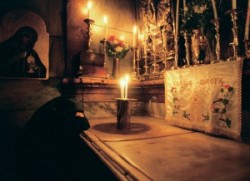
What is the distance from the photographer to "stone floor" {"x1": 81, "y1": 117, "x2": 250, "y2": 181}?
101 cm

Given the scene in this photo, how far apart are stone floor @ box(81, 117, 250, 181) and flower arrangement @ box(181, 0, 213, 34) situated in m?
1.46

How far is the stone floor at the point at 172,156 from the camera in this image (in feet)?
3.33

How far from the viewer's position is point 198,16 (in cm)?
237

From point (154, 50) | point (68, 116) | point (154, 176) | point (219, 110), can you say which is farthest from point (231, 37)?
point (68, 116)

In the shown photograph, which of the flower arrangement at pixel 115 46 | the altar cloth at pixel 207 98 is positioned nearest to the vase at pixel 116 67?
the flower arrangement at pixel 115 46

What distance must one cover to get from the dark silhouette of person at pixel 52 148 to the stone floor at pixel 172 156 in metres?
0.24

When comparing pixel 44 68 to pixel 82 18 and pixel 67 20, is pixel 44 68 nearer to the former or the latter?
pixel 67 20

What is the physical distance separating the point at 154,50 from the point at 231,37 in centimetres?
148

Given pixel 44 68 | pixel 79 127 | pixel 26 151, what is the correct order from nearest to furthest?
1. pixel 79 127
2. pixel 26 151
3. pixel 44 68

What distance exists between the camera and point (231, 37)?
2.33 metres

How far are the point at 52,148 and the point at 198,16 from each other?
2547 mm

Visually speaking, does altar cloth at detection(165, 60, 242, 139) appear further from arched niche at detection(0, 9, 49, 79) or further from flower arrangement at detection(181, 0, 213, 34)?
arched niche at detection(0, 9, 49, 79)

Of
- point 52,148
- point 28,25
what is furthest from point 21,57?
point 52,148

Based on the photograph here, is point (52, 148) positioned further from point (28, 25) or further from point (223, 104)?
point (28, 25)
